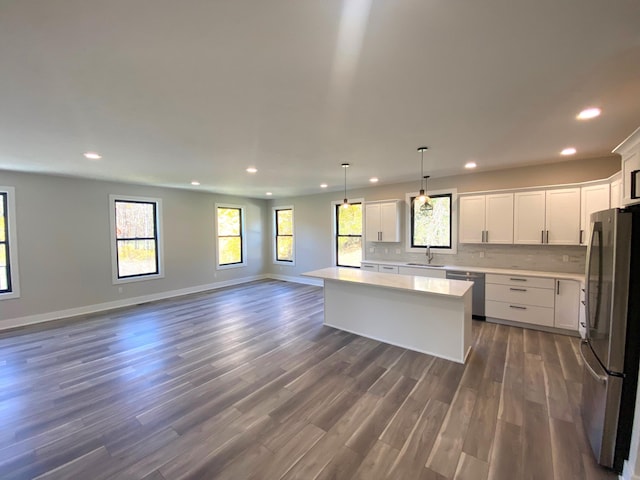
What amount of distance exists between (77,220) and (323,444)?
6.03 m

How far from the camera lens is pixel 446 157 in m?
4.02

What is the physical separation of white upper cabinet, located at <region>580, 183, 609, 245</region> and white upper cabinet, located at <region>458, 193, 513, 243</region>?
0.85 metres

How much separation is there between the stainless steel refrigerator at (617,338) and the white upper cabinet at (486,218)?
2913mm

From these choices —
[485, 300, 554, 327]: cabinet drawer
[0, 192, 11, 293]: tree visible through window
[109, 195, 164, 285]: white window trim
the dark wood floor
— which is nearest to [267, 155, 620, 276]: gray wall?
[485, 300, 554, 327]: cabinet drawer

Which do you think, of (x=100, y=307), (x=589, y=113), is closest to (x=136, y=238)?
(x=100, y=307)

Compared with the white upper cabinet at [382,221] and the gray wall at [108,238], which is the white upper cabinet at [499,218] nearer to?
the gray wall at [108,238]

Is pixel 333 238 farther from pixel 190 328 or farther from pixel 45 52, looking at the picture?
pixel 45 52

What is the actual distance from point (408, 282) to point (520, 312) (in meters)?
2.09

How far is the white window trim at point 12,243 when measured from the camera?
4.61 m

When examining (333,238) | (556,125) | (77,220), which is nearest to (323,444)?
(556,125)

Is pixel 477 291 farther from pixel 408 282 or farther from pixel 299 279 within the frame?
pixel 299 279

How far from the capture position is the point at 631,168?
1.99m

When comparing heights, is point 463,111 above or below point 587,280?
above

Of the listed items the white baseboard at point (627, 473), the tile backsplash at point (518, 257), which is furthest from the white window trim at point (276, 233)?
the white baseboard at point (627, 473)
